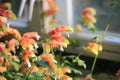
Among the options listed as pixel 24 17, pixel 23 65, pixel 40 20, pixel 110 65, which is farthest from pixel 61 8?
pixel 23 65

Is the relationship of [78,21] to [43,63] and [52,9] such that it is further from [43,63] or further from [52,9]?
[43,63]

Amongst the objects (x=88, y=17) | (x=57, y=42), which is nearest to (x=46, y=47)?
(x=57, y=42)

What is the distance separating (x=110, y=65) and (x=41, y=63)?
0.62 metres

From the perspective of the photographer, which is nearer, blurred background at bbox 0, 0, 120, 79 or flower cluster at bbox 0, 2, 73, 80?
flower cluster at bbox 0, 2, 73, 80

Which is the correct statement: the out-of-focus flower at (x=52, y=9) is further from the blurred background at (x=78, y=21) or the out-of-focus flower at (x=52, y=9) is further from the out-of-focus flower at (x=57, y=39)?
the out-of-focus flower at (x=57, y=39)

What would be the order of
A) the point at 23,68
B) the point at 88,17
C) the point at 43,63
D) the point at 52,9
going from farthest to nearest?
the point at 52,9 < the point at 88,17 < the point at 23,68 < the point at 43,63

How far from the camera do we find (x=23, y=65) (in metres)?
1.28

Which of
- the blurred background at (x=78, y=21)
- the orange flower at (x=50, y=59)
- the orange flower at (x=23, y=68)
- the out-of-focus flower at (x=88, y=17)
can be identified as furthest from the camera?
the blurred background at (x=78, y=21)

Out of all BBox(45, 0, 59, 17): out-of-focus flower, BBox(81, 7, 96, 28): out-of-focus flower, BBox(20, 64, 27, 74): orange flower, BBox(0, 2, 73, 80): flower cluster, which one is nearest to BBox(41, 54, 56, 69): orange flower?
BBox(0, 2, 73, 80): flower cluster

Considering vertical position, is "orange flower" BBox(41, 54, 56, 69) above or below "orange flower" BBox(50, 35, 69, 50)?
below

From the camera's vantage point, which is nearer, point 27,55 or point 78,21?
point 27,55

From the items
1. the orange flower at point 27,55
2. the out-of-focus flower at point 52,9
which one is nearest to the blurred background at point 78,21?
the out-of-focus flower at point 52,9

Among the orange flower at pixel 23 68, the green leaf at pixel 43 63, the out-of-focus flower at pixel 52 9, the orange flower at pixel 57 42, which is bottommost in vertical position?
the orange flower at pixel 23 68

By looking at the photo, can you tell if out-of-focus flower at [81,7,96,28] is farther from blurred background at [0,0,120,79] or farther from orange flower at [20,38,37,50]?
orange flower at [20,38,37,50]
